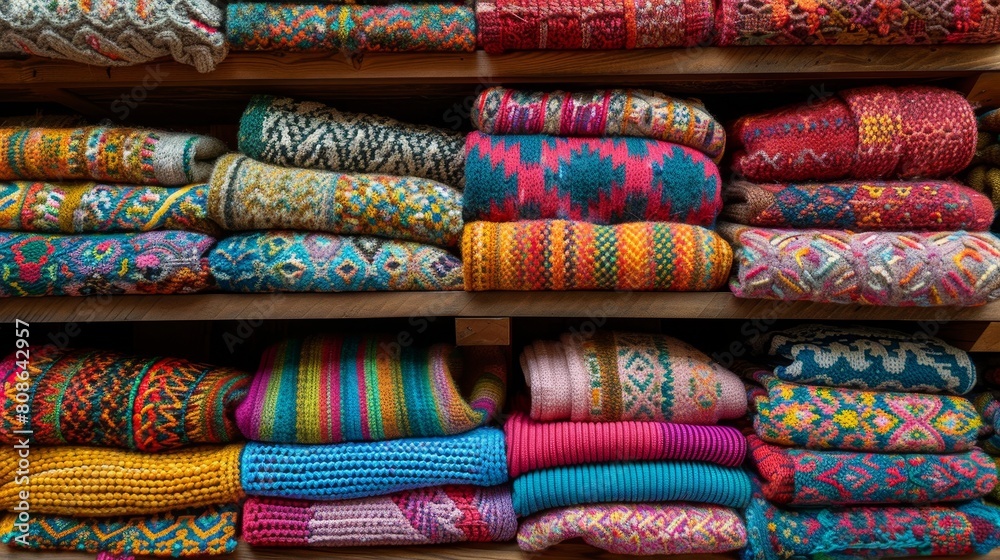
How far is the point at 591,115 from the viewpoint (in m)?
0.84

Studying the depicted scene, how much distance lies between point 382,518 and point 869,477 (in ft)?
2.57

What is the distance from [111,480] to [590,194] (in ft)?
2.84

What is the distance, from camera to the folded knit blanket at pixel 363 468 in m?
0.89

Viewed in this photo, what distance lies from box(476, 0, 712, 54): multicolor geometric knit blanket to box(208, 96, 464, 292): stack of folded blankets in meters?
0.21

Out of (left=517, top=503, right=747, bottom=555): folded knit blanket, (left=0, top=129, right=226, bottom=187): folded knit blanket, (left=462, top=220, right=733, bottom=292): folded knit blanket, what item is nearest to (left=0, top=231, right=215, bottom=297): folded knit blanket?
(left=0, top=129, right=226, bottom=187): folded knit blanket

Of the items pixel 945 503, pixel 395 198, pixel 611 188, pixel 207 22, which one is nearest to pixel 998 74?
pixel 611 188

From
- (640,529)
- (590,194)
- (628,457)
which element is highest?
(590,194)

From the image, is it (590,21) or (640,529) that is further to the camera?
(640,529)

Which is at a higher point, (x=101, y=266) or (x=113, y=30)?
(x=113, y=30)

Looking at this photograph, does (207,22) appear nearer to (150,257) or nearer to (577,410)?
(150,257)

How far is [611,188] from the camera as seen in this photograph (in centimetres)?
83

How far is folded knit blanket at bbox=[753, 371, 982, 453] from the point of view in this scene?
885 millimetres

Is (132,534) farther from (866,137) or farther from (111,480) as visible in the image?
(866,137)

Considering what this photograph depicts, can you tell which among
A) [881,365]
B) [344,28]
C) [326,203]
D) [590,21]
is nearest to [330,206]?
[326,203]
